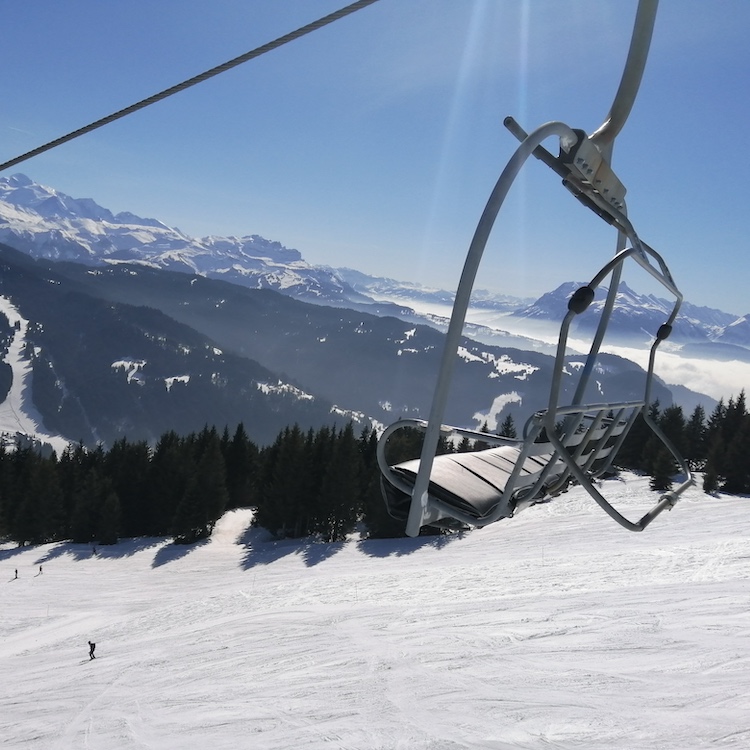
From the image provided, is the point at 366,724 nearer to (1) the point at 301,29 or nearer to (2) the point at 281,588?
(2) the point at 281,588

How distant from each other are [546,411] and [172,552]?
41.3 m

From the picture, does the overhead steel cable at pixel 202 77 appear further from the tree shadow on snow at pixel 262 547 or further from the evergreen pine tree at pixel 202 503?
the evergreen pine tree at pixel 202 503

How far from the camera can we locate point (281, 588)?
28.2m

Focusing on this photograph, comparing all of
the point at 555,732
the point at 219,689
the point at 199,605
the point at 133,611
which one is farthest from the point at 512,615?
the point at 133,611

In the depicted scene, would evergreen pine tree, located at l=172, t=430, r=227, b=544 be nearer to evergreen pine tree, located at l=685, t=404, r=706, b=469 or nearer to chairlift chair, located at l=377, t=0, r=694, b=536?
evergreen pine tree, located at l=685, t=404, r=706, b=469

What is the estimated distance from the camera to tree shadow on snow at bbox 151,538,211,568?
3697cm

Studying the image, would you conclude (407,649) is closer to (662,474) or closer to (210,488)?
(210,488)

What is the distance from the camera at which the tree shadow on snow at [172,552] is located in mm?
36969

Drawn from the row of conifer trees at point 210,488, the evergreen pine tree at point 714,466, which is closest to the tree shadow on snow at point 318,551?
the row of conifer trees at point 210,488

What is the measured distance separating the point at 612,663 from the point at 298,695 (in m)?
9.64

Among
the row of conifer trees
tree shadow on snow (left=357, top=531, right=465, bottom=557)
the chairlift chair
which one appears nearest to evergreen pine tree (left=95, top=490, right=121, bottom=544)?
the row of conifer trees

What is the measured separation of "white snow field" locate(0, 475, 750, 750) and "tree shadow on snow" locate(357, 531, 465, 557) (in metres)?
0.77

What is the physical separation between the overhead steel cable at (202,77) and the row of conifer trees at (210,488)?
3487cm

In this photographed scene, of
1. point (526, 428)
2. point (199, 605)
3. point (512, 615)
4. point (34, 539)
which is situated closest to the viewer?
point (526, 428)
